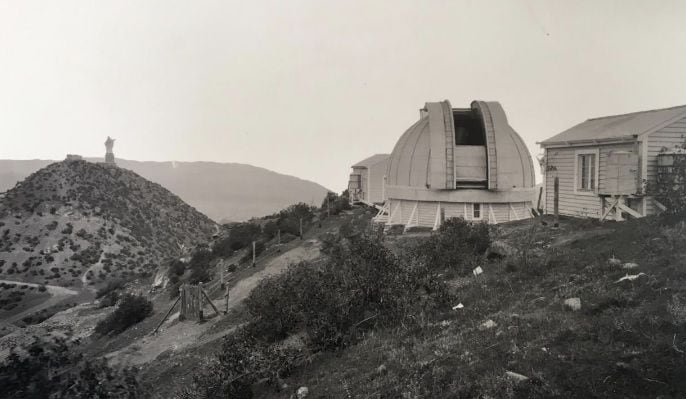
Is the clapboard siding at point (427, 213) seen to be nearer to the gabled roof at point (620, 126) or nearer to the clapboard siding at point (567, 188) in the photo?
the clapboard siding at point (567, 188)

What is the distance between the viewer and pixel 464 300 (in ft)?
31.6

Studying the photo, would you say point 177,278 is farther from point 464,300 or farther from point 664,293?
point 664,293

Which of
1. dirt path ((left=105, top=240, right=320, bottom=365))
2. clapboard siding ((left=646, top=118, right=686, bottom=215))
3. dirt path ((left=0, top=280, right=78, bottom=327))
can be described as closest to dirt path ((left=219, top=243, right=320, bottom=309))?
dirt path ((left=105, top=240, right=320, bottom=365))

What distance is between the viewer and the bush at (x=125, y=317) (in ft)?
68.1

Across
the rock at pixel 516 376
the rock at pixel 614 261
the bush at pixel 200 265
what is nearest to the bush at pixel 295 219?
the bush at pixel 200 265

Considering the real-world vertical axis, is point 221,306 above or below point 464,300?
below

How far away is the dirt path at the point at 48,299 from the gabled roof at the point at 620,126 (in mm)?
33653

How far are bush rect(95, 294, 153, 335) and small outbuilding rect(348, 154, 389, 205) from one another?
54.8 feet

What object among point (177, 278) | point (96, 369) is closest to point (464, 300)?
point (96, 369)

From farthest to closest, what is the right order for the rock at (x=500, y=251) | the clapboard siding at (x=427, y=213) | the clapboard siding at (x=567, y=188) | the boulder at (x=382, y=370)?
the clapboard siding at (x=427, y=213)
the clapboard siding at (x=567, y=188)
the rock at (x=500, y=251)
the boulder at (x=382, y=370)

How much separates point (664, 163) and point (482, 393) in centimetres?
1195

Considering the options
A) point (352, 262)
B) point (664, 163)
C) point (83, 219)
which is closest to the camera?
point (352, 262)

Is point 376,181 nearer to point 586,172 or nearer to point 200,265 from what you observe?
point 200,265

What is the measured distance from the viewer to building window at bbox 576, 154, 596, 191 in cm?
1642
